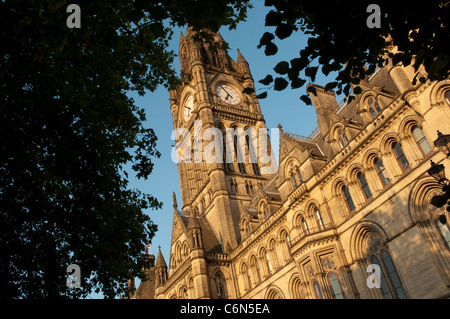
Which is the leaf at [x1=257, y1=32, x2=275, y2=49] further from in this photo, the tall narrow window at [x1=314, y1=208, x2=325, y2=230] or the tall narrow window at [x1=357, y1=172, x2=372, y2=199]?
the tall narrow window at [x1=314, y1=208, x2=325, y2=230]

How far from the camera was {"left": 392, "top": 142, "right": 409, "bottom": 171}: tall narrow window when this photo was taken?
18783 mm

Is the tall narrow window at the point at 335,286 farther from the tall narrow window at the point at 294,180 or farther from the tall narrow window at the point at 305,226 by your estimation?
the tall narrow window at the point at 294,180

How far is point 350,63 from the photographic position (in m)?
6.75

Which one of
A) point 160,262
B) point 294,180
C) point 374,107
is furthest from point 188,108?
point 374,107

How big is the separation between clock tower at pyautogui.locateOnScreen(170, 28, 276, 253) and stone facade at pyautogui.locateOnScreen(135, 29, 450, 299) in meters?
0.33

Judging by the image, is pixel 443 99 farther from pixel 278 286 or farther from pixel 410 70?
pixel 278 286

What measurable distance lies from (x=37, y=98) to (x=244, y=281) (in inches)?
1049

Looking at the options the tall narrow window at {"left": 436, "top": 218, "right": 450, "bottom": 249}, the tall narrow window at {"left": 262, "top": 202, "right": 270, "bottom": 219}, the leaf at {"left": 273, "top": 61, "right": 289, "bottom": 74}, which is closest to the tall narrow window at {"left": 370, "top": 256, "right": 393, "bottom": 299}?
the tall narrow window at {"left": 436, "top": 218, "right": 450, "bottom": 249}

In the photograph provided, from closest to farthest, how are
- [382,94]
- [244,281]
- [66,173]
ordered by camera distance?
[66,173]
[382,94]
[244,281]

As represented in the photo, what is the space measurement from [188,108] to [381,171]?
36479 millimetres

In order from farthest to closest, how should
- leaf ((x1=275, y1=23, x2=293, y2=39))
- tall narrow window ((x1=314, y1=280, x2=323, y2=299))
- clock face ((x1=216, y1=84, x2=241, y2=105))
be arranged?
clock face ((x1=216, y1=84, x2=241, y2=105))
tall narrow window ((x1=314, y1=280, x2=323, y2=299))
leaf ((x1=275, y1=23, x2=293, y2=39))

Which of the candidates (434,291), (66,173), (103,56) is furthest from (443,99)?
(66,173)

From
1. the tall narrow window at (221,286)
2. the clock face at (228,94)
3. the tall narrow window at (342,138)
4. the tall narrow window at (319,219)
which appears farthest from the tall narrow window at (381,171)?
the clock face at (228,94)

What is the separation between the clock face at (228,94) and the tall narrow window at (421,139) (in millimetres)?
34163
